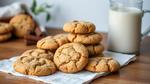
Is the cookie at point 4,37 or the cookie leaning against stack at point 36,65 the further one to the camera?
the cookie at point 4,37

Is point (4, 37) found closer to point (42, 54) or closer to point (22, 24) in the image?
point (22, 24)

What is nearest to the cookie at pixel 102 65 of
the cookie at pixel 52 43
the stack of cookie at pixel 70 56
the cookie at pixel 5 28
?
the stack of cookie at pixel 70 56

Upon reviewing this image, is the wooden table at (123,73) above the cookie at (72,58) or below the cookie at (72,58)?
below

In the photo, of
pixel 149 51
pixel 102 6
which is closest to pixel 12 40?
pixel 102 6

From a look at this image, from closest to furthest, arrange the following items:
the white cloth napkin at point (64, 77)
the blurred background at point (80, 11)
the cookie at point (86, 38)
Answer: the white cloth napkin at point (64, 77) → the cookie at point (86, 38) → the blurred background at point (80, 11)

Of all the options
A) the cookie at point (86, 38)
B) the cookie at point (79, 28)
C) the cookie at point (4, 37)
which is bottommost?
the cookie at point (4, 37)

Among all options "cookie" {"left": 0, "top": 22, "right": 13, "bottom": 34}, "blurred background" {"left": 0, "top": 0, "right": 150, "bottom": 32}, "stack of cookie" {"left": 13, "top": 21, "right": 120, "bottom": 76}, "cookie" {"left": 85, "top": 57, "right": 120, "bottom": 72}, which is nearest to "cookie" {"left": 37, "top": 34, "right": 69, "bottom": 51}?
"stack of cookie" {"left": 13, "top": 21, "right": 120, "bottom": 76}

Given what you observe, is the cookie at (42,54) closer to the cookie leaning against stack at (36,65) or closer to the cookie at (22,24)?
the cookie leaning against stack at (36,65)
